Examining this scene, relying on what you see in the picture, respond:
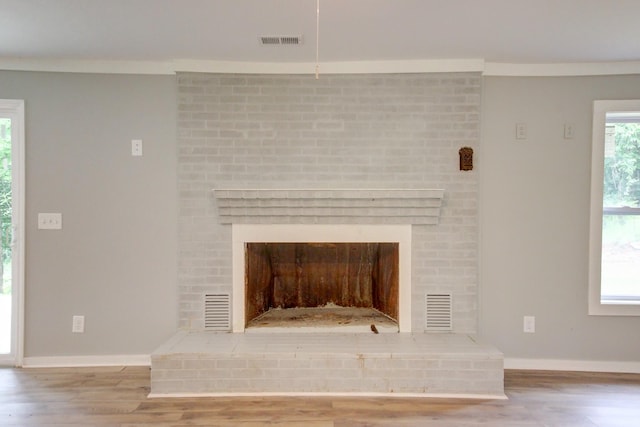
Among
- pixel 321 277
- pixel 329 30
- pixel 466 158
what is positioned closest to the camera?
pixel 329 30

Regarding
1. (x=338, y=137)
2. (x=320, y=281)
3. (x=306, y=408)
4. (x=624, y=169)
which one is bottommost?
(x=306, y=408)

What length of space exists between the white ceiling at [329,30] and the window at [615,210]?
1.57 ft

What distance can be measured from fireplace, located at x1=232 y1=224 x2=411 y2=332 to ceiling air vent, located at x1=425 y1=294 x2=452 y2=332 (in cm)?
16

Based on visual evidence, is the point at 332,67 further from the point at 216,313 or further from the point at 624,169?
the point at 624,169

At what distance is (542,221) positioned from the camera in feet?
10.1

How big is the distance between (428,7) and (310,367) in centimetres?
224

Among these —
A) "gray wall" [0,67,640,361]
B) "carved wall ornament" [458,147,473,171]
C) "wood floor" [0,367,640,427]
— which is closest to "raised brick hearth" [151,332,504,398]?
"wood floor" [0,367,640,427]

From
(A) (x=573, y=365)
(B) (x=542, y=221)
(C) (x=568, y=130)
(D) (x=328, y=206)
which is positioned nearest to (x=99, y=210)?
(D) (x=328, y=206)

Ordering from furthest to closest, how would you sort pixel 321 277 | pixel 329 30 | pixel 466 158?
pixel 321 277 → pixel 466 158 → pixel 329 30

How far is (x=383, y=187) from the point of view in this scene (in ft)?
9.96

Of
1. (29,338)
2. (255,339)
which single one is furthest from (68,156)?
(255,339)

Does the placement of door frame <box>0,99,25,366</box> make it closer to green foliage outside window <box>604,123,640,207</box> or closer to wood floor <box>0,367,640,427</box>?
wood floor <box>0,367,640,427</box>

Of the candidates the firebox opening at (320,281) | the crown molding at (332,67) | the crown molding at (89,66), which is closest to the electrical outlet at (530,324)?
the firebox opening at (320,281)

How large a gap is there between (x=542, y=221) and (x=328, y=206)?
162 centimetres
